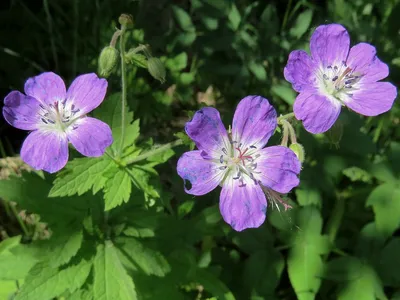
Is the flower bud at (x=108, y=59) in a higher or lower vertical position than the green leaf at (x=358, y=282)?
higher

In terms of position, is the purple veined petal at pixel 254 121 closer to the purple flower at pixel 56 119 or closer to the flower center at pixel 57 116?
the purple flower at pixel 56 119

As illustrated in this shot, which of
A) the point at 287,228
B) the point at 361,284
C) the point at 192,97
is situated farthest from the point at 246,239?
the point at 192,97

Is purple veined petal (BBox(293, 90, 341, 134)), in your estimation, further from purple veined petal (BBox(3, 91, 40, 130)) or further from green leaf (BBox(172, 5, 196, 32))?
green leaf (BBox(172, 5, 196, 32))

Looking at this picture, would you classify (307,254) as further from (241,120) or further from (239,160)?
(241,120)

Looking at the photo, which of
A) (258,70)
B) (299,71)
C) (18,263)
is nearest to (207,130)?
(299,71)

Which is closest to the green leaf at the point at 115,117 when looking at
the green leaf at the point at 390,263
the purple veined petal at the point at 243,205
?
the purple veined petal at the point at 243,205

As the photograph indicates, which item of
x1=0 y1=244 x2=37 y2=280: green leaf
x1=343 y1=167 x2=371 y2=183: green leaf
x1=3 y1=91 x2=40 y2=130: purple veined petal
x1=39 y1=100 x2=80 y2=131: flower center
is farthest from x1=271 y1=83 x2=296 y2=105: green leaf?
x1=0 y1=244 x2=37 y2=280: green leaf
